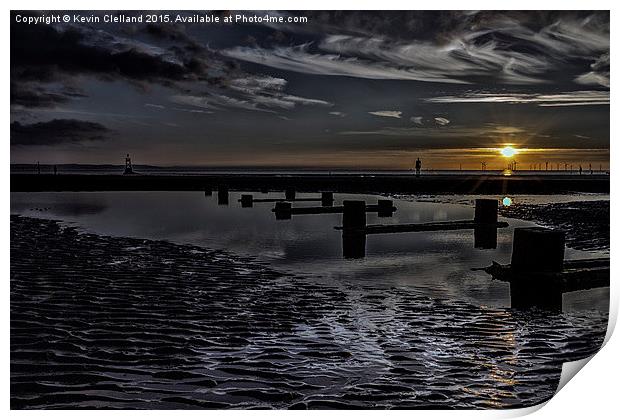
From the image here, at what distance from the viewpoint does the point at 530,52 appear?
12.8 meters

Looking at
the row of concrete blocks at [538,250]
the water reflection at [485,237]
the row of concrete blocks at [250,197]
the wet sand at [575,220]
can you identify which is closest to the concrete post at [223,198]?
the row of concrete blocks at [250,197]

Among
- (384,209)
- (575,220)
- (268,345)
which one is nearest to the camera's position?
(268,345)

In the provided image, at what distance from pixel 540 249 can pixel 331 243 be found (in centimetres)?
802

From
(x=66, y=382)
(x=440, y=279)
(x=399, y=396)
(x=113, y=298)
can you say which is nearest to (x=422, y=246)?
(x=440, y=279)

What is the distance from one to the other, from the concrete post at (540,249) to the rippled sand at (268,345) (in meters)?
1.03

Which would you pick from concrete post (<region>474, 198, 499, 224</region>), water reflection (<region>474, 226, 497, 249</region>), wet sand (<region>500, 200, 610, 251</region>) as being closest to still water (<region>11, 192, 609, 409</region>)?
water reflection (<region>474, 226, 497, 249</region>)

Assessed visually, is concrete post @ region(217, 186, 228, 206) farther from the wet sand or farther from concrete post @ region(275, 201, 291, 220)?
the wet sand

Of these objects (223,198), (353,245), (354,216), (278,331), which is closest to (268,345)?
(278,331)

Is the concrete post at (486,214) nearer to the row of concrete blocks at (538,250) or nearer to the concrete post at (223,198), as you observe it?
the row of concrete blocks at (538,250)

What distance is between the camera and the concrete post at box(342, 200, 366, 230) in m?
18.8

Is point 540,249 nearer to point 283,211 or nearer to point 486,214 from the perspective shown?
point 486,214

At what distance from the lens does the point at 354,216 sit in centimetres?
1897

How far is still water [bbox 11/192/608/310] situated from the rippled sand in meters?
1.08

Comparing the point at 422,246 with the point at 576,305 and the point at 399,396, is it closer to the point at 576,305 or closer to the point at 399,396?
the point at 576,305
